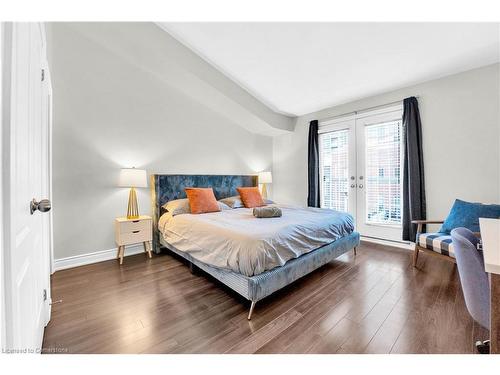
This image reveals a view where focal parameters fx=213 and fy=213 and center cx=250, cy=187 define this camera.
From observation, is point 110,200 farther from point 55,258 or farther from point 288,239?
point 288,239

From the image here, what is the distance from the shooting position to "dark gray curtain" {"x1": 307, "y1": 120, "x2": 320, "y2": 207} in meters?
4.28

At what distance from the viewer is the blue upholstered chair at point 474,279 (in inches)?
40.1

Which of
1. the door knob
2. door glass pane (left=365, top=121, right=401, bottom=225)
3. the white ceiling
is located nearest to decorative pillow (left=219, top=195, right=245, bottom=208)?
the white ceiling

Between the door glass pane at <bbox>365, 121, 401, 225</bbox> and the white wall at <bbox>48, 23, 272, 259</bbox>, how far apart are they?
2.34m

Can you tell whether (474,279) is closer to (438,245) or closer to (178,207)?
(438,245)

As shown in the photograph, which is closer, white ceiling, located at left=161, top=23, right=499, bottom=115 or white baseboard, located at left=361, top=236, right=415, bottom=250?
white ceiling, located at left=161, top=23, right=499, bottom=115

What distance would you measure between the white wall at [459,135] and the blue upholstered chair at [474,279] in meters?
2.38

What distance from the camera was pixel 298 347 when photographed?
1.34 meters

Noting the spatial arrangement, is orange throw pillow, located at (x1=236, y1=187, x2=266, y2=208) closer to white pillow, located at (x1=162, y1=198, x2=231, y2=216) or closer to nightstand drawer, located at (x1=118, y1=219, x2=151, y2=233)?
white pillow, located at (x1=162, y1=198, x2=231, y2=216)

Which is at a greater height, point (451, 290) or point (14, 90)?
point (14, 90)

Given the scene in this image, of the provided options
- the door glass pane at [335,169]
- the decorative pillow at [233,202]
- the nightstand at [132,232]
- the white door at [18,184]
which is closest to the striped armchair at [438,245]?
the door glass pane at [335,169]
